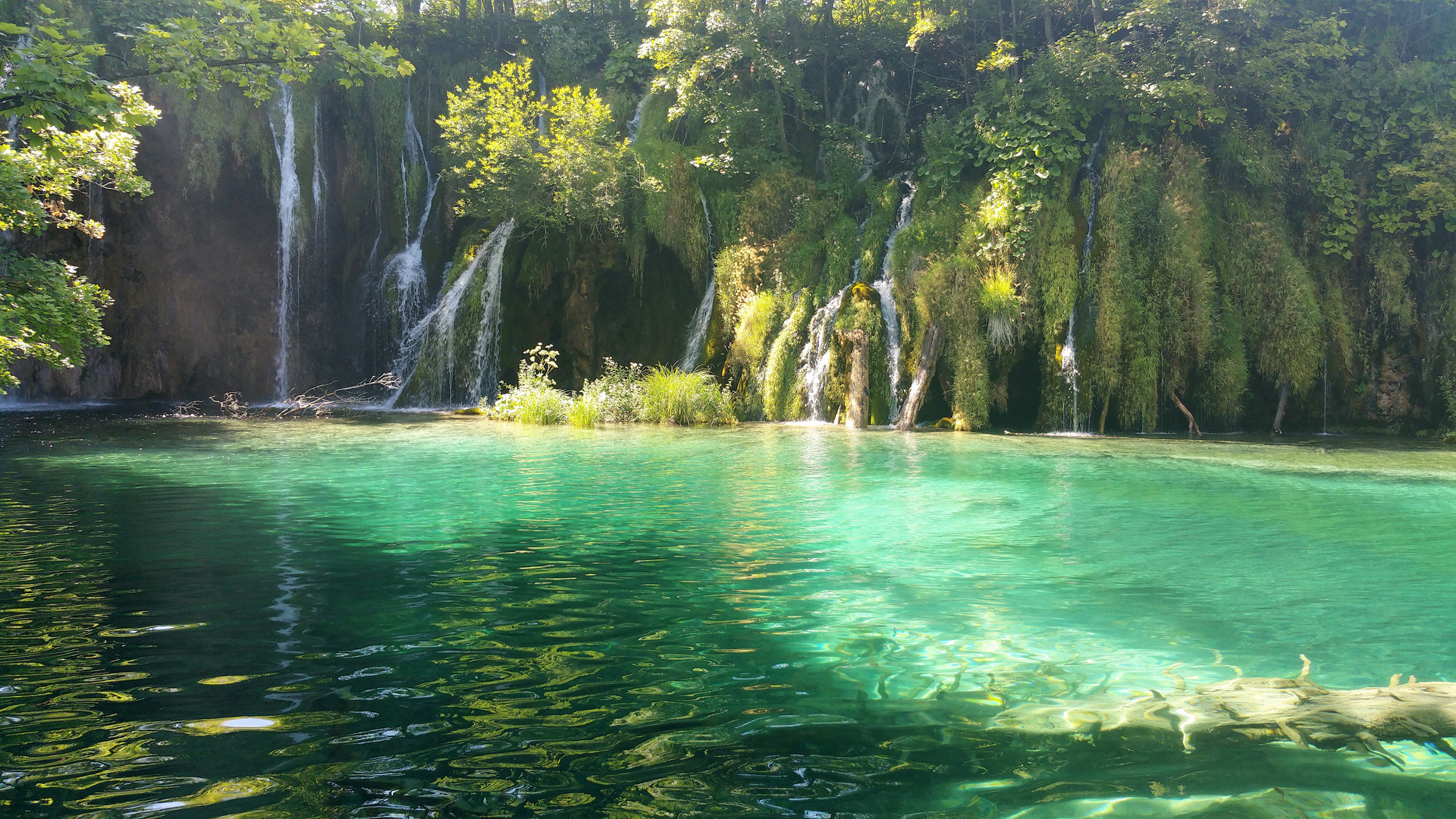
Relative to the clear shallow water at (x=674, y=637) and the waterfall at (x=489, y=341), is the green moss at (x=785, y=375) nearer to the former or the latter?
the waterfall at (x=489, y=341)

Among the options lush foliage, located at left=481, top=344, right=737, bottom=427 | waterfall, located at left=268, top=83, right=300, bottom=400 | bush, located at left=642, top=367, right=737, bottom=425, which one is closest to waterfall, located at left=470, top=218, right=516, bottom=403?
lush foliage, located at left=481, top=344, right=737, bottom=427

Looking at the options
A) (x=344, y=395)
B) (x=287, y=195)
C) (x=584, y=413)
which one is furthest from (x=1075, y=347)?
(x=287, y=195)

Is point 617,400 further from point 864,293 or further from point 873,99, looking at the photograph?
point 873,99

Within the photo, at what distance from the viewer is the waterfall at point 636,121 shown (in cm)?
2281

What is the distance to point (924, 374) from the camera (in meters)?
16.2

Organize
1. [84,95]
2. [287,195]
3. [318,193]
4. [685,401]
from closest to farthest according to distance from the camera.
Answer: [84,95]
[685,401]
[287,195]
[318,193]

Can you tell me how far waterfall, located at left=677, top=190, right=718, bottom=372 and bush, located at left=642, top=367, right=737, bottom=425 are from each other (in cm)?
231

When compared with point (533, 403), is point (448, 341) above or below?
above

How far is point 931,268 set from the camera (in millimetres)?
16344

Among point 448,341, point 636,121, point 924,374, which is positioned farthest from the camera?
point 636,121

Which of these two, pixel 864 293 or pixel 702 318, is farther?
pixel 702 318

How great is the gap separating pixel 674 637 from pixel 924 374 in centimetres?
1287

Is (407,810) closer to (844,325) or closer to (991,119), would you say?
(844,325)

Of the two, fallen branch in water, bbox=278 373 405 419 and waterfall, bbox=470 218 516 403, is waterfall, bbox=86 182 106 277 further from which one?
waterfall, bbox=470 218 516 403
